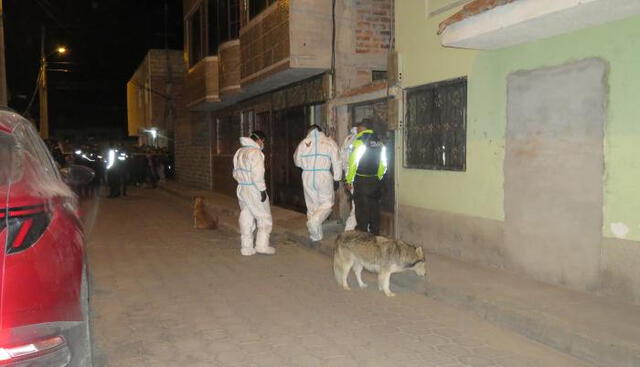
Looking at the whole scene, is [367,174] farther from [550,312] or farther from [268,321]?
[550,312]

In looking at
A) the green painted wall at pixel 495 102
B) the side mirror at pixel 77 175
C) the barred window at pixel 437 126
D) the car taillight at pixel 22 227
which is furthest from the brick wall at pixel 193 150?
the car taillight at pixel 22 227

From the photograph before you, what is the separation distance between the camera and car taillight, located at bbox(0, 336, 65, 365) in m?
2.38

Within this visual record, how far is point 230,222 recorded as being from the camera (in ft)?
42.0

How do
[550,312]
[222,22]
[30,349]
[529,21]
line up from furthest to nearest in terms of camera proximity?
1. [222,22]
2. [529,21]
3. [550,312]
4. [30,349]

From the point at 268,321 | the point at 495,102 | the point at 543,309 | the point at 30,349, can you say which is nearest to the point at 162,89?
the point at 495,102

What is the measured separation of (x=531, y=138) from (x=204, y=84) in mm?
13350

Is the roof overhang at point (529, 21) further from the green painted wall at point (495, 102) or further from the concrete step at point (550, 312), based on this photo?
the concrete step at point (550, 312)

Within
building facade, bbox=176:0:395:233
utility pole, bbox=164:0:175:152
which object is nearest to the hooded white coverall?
building facade, bbox=176:0:395:233

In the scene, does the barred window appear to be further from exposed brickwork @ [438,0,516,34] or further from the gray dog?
the gray dog

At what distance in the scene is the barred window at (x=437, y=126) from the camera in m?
7.61

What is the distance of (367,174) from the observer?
833cm

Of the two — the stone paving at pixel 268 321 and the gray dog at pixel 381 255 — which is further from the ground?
the gray dog at pixel 381 255

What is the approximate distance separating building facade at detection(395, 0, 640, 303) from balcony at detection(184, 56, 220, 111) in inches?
399

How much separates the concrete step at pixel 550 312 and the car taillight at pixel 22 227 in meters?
4.04
